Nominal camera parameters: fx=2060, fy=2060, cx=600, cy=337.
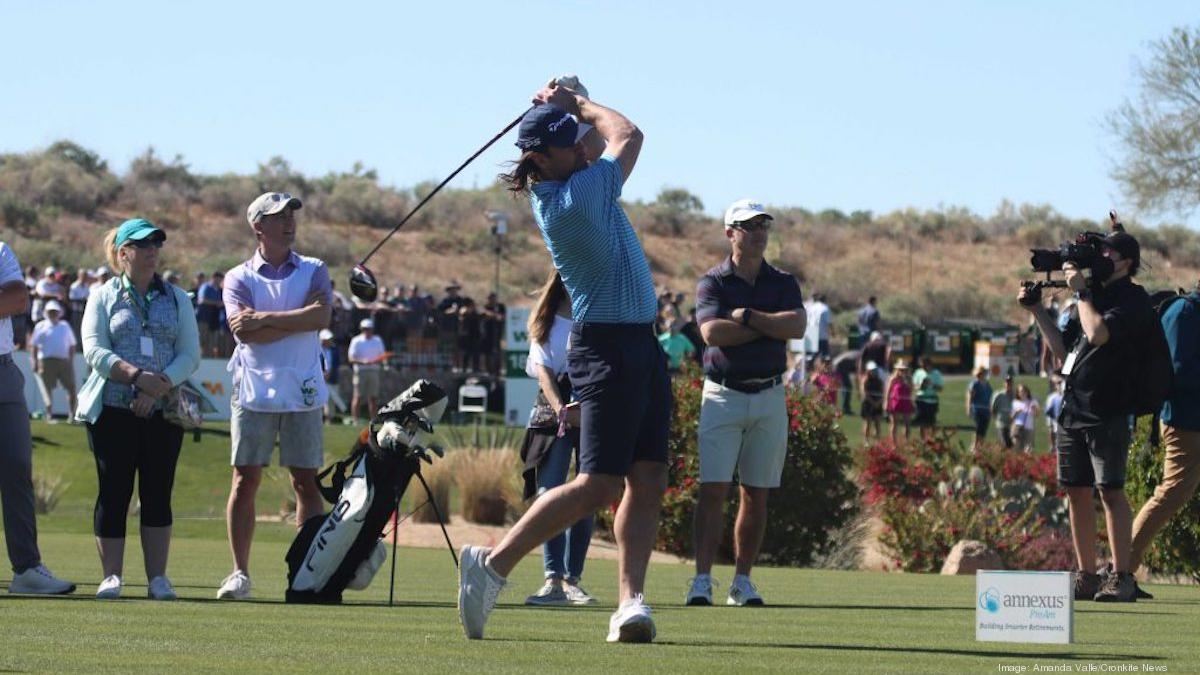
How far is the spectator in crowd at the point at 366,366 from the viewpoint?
113ft

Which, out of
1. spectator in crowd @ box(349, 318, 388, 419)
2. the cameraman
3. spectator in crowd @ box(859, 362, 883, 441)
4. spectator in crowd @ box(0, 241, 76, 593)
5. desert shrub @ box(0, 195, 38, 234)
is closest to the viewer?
spectator in crowd @ box(0, 241, 76, 593)

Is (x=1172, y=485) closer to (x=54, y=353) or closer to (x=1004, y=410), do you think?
(x=54, y=353)

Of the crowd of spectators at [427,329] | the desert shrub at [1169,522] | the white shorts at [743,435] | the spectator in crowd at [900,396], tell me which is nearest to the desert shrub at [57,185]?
the crowd of spectators at [427,329]

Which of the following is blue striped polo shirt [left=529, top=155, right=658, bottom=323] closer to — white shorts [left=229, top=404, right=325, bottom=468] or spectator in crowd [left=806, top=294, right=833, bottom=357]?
white shorts [left=229, top=404, right=325, bottom=468]

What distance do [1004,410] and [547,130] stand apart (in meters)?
30.2

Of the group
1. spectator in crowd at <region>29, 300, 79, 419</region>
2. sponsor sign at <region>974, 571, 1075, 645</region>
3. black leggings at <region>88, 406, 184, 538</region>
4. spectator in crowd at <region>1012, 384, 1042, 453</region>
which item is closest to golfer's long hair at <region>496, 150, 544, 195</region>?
sponsor sign at <region>974, 571, 1075, 645</region>

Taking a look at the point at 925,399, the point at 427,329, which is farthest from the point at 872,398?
the point at 427,329

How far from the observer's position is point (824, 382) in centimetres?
2800

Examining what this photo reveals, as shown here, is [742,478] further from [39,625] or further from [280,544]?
[280,544]

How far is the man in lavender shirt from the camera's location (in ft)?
35.8

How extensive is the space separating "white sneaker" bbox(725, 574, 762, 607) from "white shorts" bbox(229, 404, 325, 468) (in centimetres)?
235

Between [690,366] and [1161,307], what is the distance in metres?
7.46

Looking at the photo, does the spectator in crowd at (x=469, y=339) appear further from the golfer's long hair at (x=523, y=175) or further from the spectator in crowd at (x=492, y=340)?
the golfer's long hair at (x=523, y=175)

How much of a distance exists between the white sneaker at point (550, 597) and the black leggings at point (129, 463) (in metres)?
1.97
